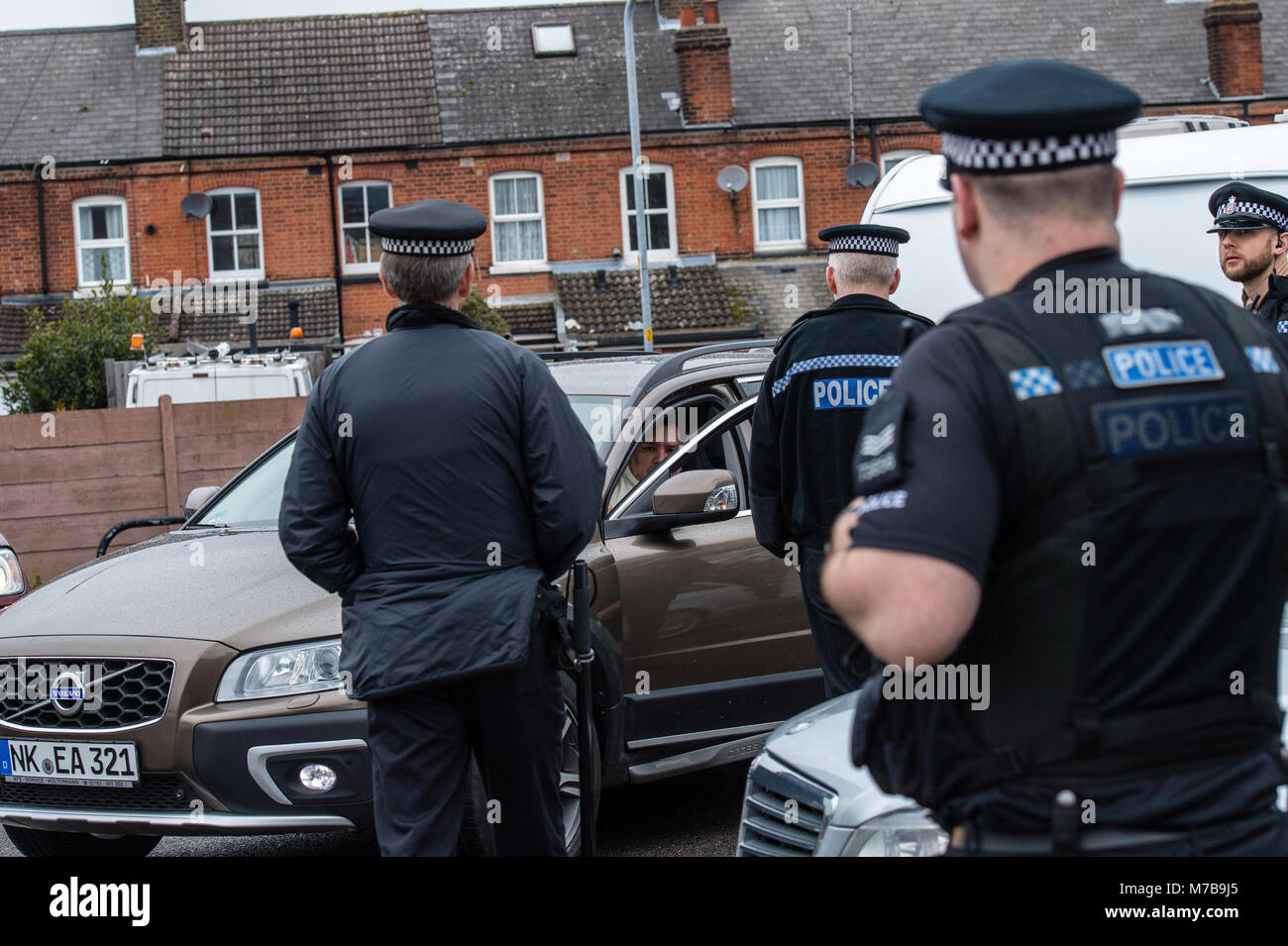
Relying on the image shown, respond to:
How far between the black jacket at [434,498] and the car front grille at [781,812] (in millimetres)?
680

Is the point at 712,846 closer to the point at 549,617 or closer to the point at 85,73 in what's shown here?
the point at 549,617

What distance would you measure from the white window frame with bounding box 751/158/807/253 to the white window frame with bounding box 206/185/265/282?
9.48 meters

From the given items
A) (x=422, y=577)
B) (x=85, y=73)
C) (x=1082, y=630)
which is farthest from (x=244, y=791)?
(x=85, y=73)

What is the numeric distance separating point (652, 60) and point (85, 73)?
11279 mm

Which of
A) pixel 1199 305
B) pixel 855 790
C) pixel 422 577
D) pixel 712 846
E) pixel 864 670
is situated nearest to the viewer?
pixel 1199 305

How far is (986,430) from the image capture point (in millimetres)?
1926

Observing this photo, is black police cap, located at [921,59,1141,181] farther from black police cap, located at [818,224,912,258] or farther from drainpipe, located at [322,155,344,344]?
drainpipe, located at [322,155,344,344]

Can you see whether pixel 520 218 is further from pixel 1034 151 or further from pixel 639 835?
pixel 1034 151

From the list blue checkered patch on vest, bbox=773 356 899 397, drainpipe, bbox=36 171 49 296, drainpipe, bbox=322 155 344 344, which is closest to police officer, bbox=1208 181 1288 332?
blue checkered patch on vest, bbox=773 356 899 397

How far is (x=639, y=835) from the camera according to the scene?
5941 mm

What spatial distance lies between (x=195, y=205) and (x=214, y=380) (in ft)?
41.8

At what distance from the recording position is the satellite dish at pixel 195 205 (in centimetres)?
2725

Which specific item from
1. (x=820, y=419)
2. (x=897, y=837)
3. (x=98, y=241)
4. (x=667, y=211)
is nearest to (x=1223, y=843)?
(x=897, y=837)

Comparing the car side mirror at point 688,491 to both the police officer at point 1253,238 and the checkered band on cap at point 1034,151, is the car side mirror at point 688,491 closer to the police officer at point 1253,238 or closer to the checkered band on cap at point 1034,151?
the police officer at point 1253,238
